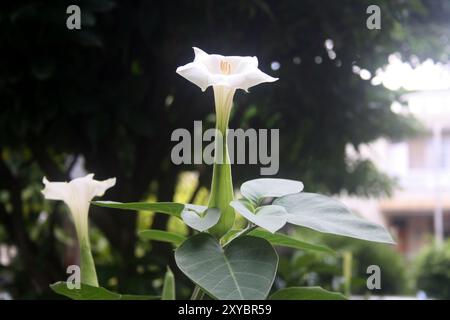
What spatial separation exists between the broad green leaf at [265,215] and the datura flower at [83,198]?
0.09 meters

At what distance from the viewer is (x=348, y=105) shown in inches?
37.3

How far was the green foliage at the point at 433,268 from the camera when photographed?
2.32 metres

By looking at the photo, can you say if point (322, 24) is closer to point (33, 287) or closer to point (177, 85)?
point (177, 85)

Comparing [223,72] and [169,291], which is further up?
[223,72]

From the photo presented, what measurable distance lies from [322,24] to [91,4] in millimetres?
331

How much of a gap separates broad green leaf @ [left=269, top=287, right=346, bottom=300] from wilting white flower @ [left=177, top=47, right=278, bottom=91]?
13 centimetres

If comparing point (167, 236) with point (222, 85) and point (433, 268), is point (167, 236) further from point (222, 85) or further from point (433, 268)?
point (433, 268)

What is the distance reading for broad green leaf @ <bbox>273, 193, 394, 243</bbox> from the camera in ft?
0.99

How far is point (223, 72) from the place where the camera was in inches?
13.2

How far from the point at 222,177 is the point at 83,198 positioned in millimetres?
95
